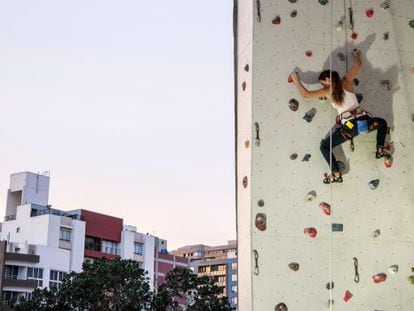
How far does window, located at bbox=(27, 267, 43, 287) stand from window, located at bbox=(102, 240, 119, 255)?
6.43m

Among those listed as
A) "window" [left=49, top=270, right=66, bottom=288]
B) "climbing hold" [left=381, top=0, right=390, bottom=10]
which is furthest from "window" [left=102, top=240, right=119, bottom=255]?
"climbing hold" [left=381, top=0, right=390, bottom=10]

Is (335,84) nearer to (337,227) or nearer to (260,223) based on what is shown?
(337,227)

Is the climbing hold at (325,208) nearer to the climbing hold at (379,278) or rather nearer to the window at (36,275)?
the climbing hold at (379,278)

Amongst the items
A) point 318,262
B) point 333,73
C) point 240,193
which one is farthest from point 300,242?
point 333,73

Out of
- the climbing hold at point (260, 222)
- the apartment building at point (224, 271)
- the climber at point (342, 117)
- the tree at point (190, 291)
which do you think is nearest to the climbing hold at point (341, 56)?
the climber at point (342, 117)

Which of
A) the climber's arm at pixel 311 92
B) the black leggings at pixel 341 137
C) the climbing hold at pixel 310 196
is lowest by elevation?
the climbing hold at pixel 310 196

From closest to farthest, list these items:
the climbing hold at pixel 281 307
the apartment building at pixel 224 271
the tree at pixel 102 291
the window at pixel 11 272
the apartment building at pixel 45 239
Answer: the climbing hold at pixel 281 307 < the tree at pixel 102 291 < the window at pixel 11 272 < the apartment building at pixel 45 239 < the apartment building at pixel 224 271

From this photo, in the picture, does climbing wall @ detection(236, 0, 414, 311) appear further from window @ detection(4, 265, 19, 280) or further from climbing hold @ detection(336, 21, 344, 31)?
window @ detection(4, 265, 19, 280)

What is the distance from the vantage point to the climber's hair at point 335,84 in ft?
21.7

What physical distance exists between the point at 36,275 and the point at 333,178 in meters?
36.7

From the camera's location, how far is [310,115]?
22.0 ft

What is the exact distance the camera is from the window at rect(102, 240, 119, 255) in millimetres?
47188

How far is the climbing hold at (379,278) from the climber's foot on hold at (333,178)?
923 millimetres

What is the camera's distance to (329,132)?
262 inches
